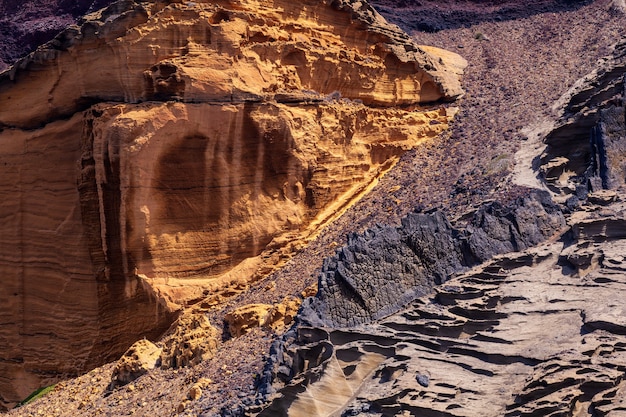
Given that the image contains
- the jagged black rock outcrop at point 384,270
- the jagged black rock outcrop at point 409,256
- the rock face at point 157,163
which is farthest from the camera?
the rock face at point 157,163

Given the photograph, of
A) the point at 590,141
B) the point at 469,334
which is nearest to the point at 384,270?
the point at 469,334

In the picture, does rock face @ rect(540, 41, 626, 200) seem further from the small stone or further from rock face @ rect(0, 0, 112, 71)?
rock face @ rect(0, 0, 112, 71)

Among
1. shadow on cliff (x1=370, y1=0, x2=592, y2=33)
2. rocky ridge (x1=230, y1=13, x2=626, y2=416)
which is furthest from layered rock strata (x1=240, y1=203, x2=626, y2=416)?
shadow on cliff (x1=370, y1=0, x2=592, y2=33)

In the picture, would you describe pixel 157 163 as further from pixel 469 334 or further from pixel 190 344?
pixel 469 334

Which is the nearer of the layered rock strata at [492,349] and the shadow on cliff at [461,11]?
the layered rock strata at [492,349]

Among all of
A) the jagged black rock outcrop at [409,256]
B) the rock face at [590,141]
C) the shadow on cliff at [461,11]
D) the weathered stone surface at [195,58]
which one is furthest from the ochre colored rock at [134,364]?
the shadow on cliff at [461,11]

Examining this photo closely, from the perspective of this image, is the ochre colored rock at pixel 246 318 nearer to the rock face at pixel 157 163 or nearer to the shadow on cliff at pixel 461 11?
the rock face at pixel 157 163

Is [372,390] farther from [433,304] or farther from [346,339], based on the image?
[433,304]
